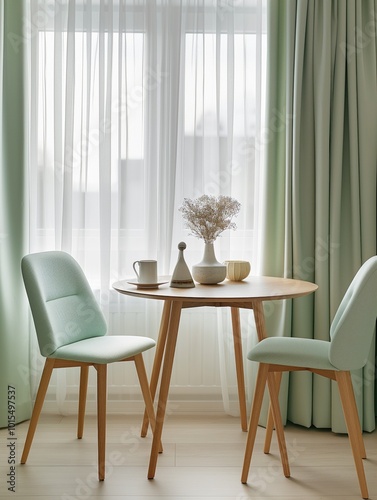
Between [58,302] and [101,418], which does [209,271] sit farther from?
[101,418]

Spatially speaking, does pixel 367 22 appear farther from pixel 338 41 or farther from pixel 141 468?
pixel 141 468

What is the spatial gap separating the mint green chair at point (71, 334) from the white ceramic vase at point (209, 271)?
1.19 ft

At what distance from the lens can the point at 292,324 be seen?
2.97 m

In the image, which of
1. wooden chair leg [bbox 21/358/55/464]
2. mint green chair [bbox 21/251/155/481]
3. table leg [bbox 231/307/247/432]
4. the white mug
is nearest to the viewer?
mint green chair [bbox 21/251/155/481]

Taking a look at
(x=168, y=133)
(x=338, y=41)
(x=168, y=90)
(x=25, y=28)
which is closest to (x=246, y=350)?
(x=168, y=133)

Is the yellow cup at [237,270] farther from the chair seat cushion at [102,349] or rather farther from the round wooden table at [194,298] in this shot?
the chair seat cushion at [102,349]

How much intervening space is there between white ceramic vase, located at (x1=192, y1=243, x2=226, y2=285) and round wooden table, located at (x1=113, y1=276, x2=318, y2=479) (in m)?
0.04

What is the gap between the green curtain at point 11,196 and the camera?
2963mm

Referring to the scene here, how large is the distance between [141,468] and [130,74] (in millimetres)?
1862

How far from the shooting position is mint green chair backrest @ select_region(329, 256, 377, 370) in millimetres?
2170

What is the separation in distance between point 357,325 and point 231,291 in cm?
53

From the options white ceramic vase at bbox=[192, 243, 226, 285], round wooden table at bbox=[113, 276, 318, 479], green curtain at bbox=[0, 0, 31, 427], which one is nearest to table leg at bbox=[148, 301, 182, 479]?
round wooden table at bbox=[113, 276, 318, 479]

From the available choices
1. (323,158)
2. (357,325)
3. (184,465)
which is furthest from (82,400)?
(323,158)

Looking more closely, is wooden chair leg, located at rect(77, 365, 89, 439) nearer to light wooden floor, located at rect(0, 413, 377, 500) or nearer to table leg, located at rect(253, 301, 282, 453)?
light wooden floor, located at rect(0, 413, 377, 500)
